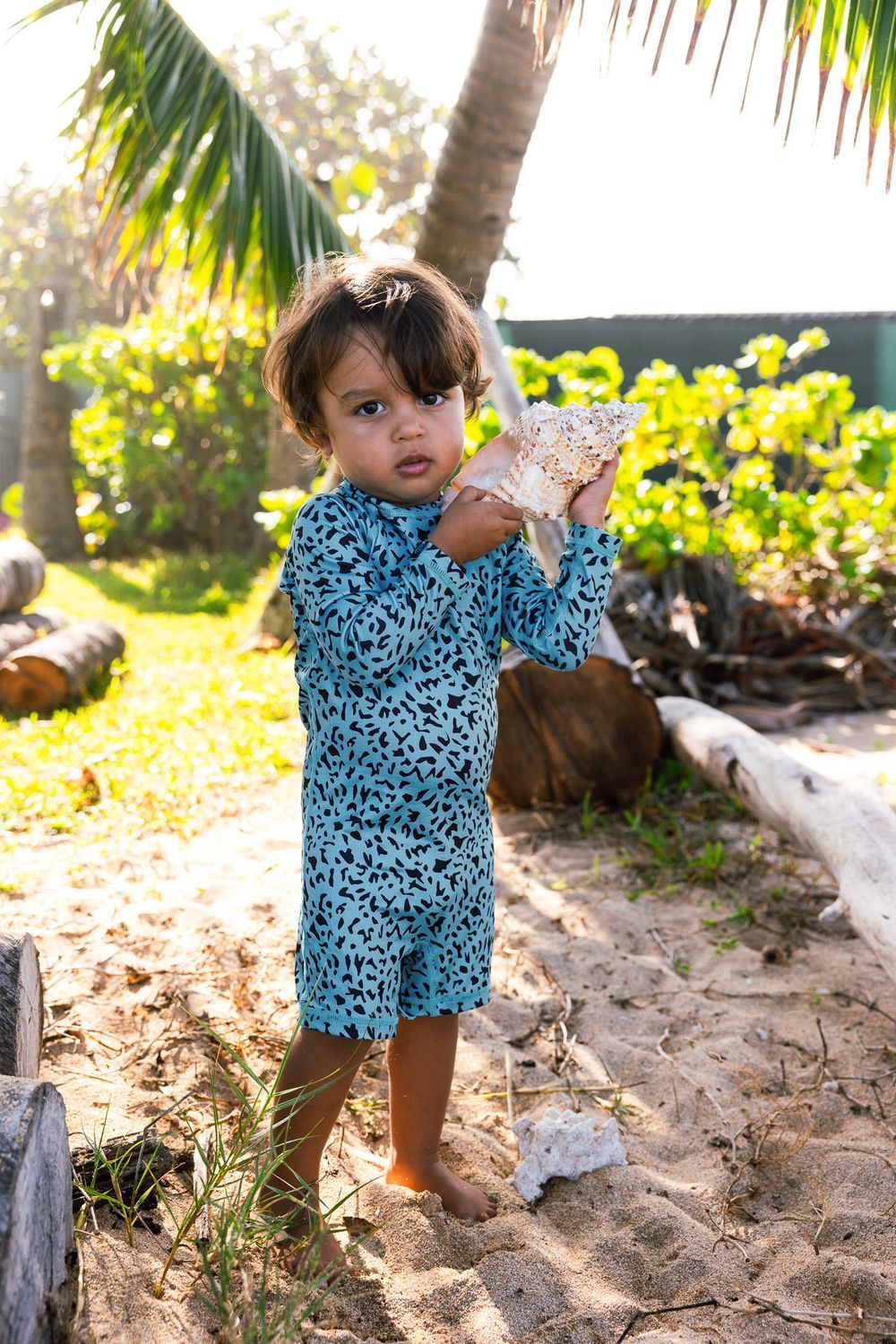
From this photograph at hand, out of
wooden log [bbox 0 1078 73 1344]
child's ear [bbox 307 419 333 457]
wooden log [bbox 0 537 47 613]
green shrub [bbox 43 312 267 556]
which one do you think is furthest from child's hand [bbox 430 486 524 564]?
green shrub [bbox 43 312 267 556]

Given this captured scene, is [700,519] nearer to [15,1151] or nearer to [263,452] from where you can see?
[15,1151]

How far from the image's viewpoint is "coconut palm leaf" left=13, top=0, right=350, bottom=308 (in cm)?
423

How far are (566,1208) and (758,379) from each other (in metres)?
7.39

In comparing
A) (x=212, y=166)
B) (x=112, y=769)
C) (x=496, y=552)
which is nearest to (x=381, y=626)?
(x=496, y=552)

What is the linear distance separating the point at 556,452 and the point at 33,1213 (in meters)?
1.21

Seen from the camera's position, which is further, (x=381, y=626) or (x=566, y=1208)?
(x=566, y=1208)

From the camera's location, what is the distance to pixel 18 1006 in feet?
5.53

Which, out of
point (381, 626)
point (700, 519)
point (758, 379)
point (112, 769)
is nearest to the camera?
point (381, 626)

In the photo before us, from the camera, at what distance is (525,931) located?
3031 mm

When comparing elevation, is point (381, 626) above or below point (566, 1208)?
above

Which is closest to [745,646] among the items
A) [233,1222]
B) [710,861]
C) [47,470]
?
[710,861]

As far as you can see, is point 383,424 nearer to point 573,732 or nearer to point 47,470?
point 573,732

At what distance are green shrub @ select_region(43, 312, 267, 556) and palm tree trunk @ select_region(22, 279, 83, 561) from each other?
0.19 metres

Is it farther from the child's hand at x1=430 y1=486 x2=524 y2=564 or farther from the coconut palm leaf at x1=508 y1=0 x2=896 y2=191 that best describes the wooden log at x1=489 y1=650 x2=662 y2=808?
the child's hand at x1=430 y1=486 x2=524 y2=564
